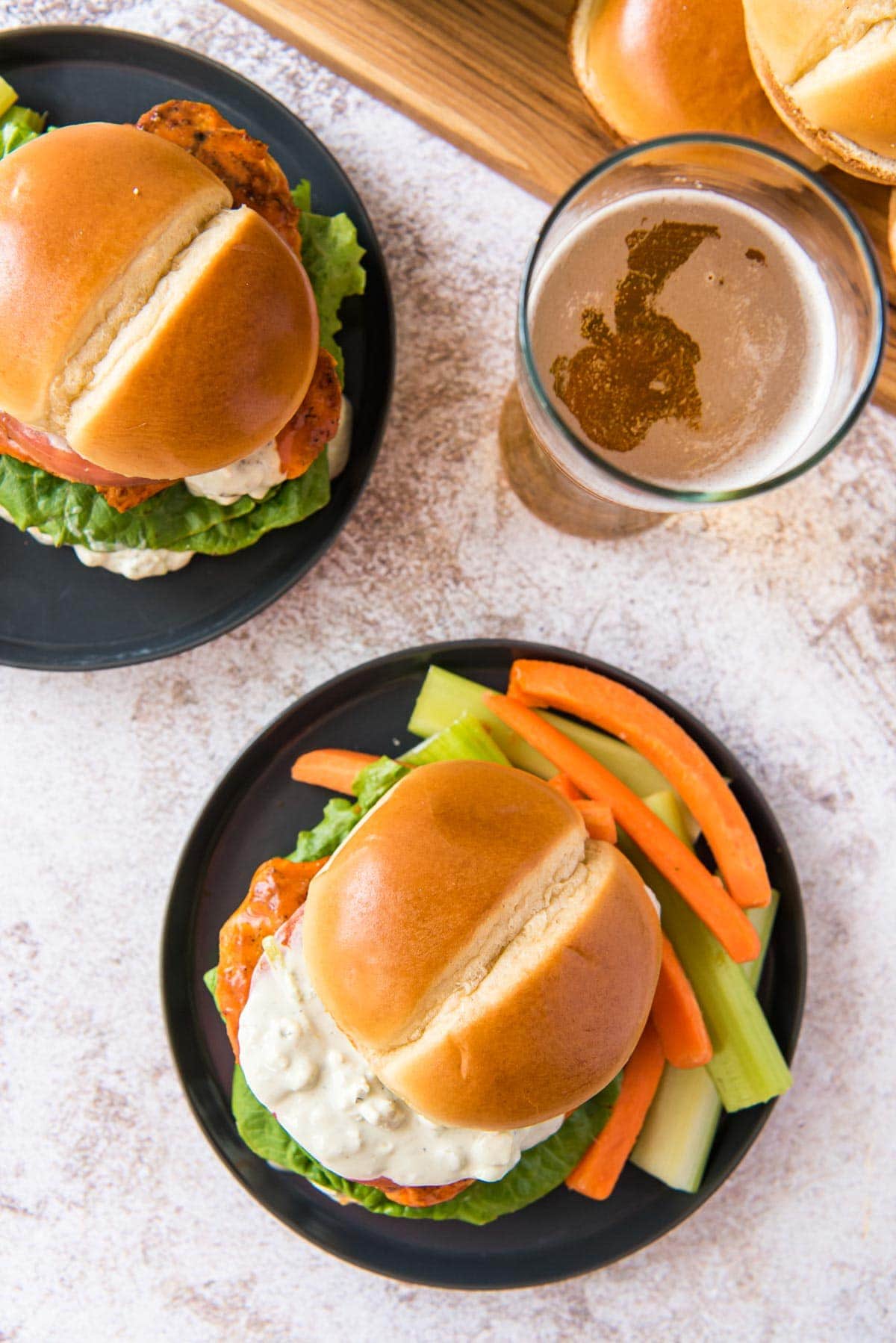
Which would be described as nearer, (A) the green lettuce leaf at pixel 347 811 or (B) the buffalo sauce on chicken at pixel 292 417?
(B) the buffalo sauce on chicken at pixel 292 417

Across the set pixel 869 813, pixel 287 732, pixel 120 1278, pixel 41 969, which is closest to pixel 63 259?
pixel 287 732

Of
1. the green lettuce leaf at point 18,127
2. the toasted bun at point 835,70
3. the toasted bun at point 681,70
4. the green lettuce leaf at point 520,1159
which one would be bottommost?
the green lettuce leaf at point 520,1159

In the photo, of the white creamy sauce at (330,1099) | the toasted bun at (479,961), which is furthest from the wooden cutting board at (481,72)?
the white creamy sauce at (330,1099)

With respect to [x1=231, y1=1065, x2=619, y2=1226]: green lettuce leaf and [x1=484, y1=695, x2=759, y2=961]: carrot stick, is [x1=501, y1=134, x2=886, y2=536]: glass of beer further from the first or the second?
[x1=231, y1=1065, x2=619, y2=1226]: green lettuce leaf

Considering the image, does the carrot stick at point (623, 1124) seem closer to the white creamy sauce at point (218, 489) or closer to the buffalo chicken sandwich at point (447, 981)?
the buffalo chicken sandwich at point (447, 981)

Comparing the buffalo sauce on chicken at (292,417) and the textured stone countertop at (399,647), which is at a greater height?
the buffalo sauce on chicken at (292,417)

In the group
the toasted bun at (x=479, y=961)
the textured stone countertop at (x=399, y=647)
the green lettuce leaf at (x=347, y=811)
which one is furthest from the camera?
the textured stone countertop at (x=399, y=647)

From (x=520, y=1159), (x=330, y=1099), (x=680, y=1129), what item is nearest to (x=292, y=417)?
(x=330, y=1099)
